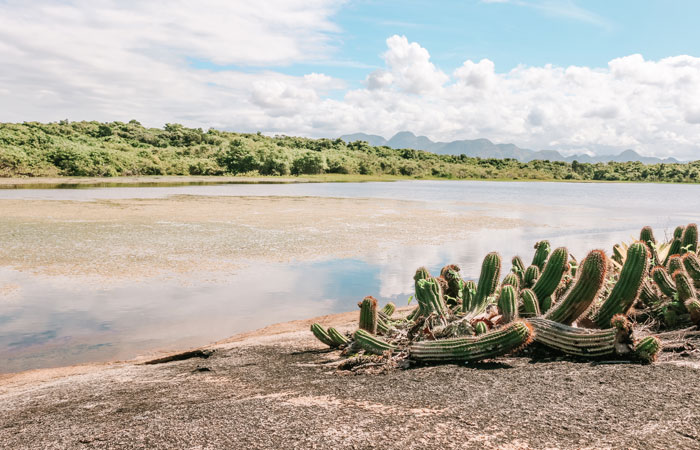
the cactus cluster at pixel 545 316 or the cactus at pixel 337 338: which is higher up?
the cactus cluster at pixel 545 316

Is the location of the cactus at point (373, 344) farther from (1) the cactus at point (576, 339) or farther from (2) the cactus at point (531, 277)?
(2) the cactus at point (531, 277)

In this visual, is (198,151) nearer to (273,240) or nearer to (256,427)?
(273,240)

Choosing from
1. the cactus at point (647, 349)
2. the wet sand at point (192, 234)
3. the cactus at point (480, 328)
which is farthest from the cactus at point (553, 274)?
the wet sand at point (192, 234)

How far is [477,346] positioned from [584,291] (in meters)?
1.23

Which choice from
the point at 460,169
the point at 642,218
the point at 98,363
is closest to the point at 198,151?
the point at 460,169

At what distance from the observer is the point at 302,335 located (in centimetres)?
666

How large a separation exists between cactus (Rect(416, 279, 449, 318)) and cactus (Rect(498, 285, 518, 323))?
2.13ft

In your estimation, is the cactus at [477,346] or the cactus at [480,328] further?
the cactus at [480,328]

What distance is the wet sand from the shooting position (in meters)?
12.0

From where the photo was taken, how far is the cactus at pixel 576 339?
411 cm

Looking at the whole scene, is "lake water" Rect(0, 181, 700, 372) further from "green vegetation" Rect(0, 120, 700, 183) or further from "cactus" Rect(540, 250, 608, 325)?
"green vegetation" Rect(0, 120, 700, 183)

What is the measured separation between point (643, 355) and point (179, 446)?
3569 millimetres

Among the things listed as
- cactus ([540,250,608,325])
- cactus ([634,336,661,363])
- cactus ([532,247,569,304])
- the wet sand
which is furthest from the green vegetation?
cactus ([634,336,661,363])

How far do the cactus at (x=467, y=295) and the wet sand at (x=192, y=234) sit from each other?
265 inches
